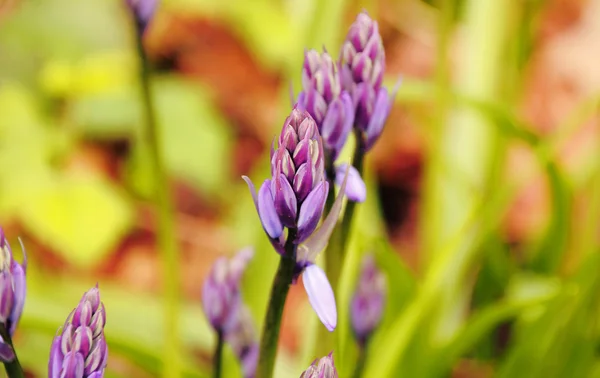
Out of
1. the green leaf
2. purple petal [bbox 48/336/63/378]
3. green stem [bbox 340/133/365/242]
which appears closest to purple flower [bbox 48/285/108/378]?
purple petal [bbox 48/336/63/378]

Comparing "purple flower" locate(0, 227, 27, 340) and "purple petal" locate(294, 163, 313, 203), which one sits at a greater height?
"purple petal" locate(294, 163, 313, 203)

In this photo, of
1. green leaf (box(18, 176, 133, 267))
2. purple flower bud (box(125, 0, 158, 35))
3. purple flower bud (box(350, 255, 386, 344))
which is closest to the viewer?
purple flower bud (box(125, 0, 158, 35))

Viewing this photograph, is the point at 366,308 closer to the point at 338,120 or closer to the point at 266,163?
the point at 338,120

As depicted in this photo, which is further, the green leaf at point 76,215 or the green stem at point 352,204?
the green leaf at point 76,215

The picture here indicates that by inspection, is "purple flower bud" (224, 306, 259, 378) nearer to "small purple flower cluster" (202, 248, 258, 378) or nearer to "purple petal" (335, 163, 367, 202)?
"small purple flower cluster" (202, 248, 258, 378)

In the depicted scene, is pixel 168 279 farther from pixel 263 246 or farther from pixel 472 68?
pixel 472 68

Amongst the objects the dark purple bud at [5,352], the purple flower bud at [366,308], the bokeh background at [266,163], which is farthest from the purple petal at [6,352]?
the bokeh background at [266,163]

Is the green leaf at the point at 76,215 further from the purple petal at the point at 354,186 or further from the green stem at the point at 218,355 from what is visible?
the purple petal at the point at 354,186

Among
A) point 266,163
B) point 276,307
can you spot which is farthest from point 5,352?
point 266,163
